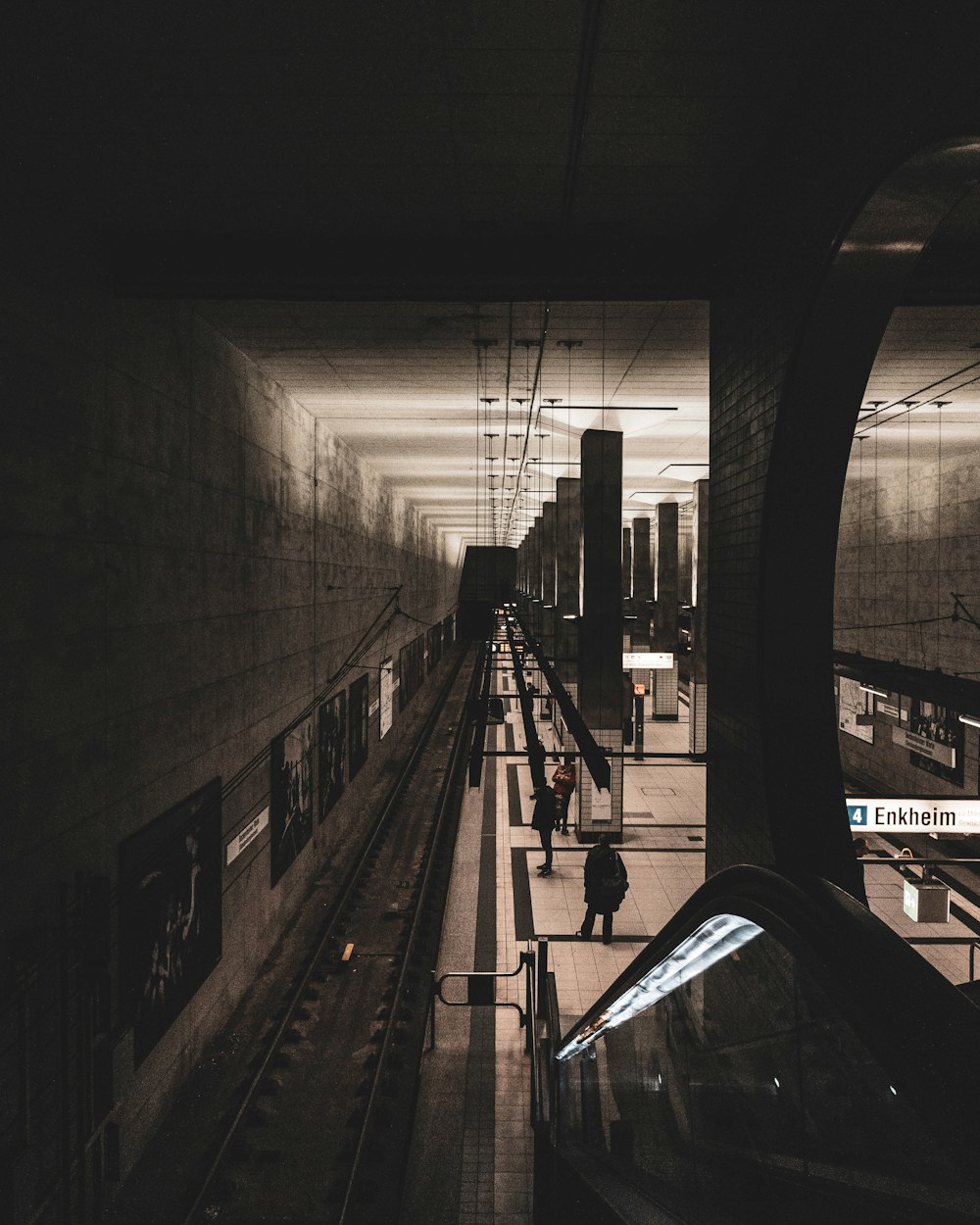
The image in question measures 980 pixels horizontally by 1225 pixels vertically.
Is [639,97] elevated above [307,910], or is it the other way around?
[639,97]

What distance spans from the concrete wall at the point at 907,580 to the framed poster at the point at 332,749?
8105 mm

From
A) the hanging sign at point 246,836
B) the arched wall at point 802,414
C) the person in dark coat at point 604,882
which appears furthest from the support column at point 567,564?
the arched wall at point 802,414

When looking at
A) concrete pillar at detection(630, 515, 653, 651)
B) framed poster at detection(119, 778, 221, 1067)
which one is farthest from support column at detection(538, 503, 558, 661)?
framed poster at detection(119, 778, 221, 1067)

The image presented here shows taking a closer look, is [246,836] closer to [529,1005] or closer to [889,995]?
[529,1005]

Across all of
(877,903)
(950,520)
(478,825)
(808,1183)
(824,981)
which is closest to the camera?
(824,981)

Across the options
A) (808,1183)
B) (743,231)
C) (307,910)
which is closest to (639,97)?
(743,231)

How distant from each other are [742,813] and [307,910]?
25.3 feet

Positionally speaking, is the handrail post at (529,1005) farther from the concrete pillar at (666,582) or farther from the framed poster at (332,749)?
the concrete pillar at (666,582)

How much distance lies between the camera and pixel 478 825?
13.9 metres

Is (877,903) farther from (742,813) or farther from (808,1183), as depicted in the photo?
(808,1183)

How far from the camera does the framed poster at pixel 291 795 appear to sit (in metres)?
9.13

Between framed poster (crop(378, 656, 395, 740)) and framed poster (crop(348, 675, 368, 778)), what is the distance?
1.68m

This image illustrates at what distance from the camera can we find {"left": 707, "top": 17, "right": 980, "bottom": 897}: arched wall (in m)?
2.86

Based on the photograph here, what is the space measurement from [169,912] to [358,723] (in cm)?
771
